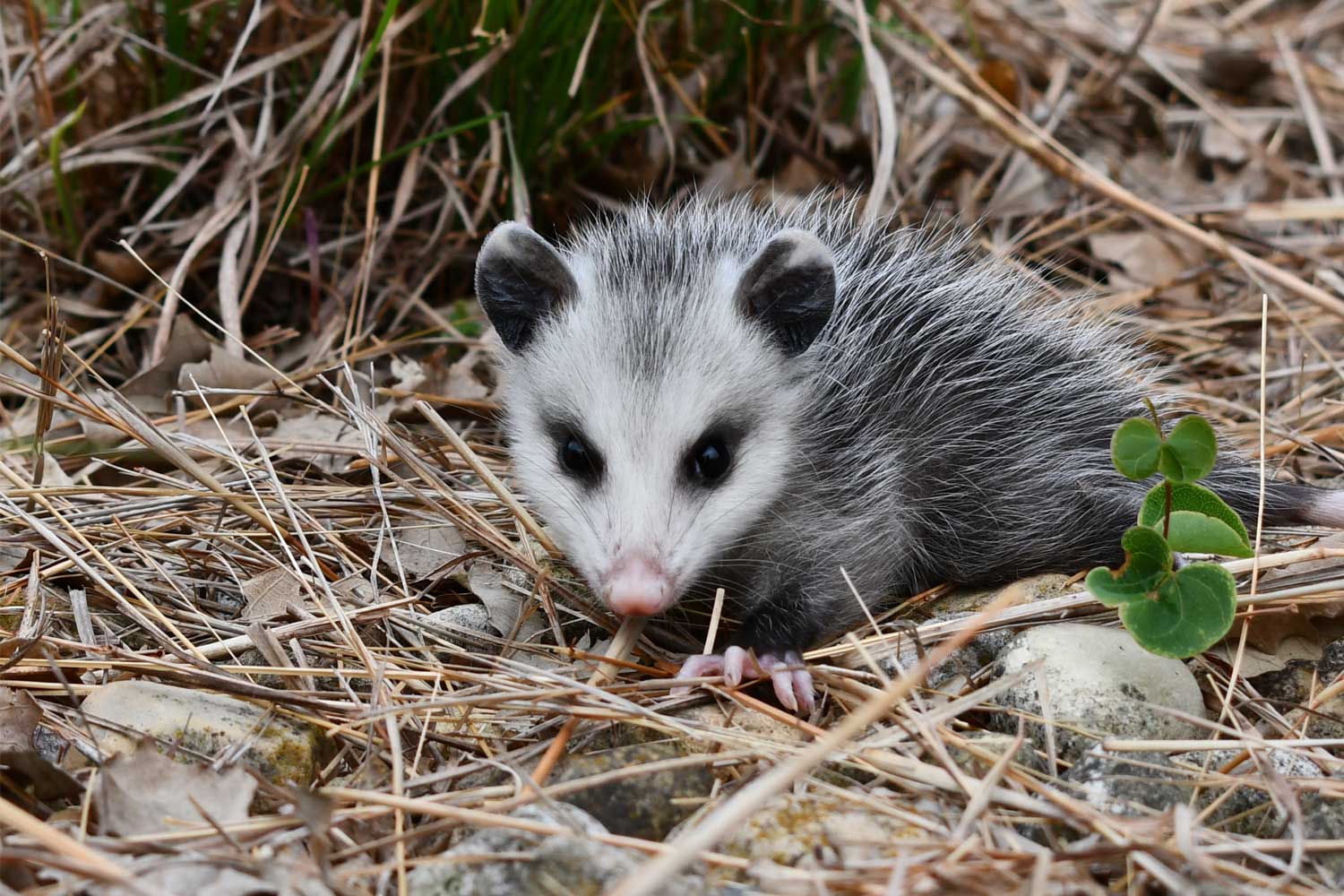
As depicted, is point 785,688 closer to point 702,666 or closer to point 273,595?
point 702,666

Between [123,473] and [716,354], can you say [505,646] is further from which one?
[123,473]

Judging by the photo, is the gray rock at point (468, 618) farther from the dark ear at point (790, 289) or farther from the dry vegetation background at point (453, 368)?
the dark ear at point (790, 289)

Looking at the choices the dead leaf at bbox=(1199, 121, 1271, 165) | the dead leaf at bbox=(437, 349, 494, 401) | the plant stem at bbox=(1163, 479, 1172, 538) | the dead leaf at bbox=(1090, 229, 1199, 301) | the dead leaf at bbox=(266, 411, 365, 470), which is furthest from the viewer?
the dead leaf at bbox=(1199, 121, 1271, 165)

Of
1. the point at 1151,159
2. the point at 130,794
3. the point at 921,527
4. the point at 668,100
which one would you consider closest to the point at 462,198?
the point at 668,100

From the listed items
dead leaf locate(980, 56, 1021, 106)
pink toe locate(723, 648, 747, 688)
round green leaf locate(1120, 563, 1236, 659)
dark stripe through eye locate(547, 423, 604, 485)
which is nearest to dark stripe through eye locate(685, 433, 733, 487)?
dark stripe through eye locate(547, 423, 604, 485)

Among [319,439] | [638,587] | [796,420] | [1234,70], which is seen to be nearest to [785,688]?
[638,587]

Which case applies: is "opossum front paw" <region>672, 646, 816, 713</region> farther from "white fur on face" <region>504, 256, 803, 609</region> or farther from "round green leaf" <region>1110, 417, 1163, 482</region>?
"round green leaf" <region>1110, 417, 1163, 482</region>
